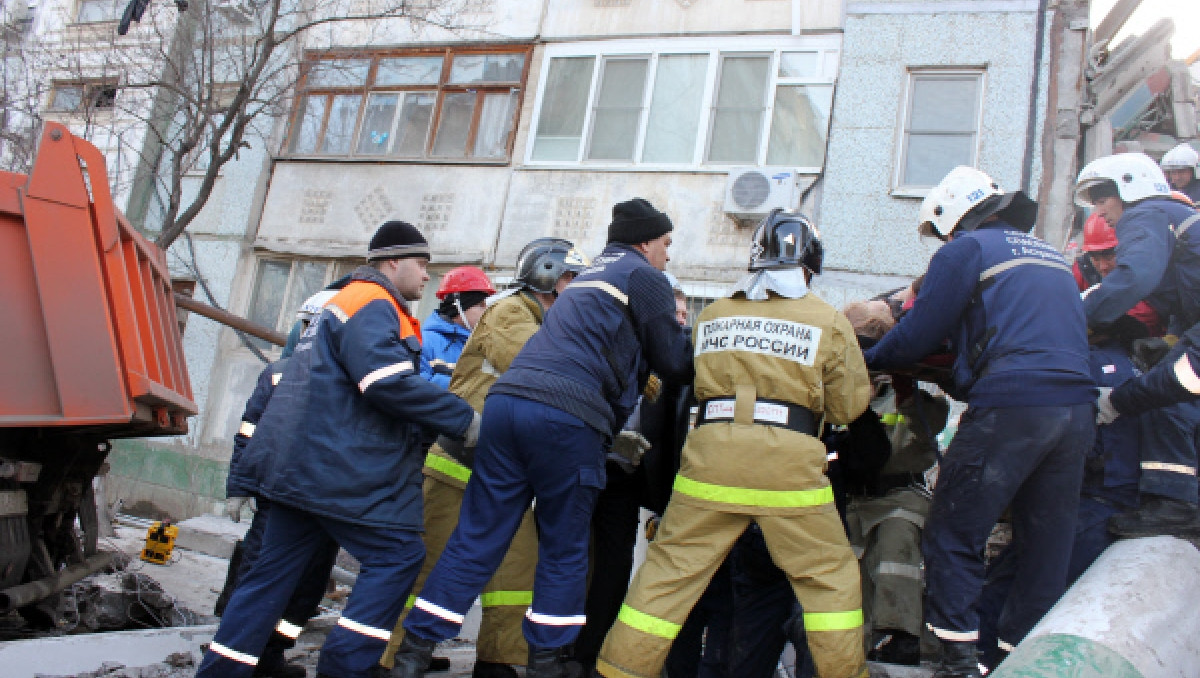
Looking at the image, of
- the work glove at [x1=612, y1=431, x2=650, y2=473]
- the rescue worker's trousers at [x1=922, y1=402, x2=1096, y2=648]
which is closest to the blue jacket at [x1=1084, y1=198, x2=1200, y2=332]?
the rescue worker's trousers at [x1=922, y1=402, x2=1096, y2=648]

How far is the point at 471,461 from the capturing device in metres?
4.08

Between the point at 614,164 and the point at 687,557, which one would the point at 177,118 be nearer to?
the point at 614,164

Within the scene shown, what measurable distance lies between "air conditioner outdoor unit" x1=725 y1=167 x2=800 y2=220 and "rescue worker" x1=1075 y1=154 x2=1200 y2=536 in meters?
5.33

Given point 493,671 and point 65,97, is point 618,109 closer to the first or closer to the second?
point 493,671

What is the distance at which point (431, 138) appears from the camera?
1160cm

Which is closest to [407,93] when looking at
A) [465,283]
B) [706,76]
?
[706,76]

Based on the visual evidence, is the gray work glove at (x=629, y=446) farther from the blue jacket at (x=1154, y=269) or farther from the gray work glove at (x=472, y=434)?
the blue jacket at (x=1154, y=269)

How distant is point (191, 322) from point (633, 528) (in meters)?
9.65

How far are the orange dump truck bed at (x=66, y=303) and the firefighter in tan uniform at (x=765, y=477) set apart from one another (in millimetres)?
2469

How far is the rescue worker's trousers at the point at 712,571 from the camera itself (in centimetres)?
297

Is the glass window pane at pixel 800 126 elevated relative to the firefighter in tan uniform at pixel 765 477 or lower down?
elevated

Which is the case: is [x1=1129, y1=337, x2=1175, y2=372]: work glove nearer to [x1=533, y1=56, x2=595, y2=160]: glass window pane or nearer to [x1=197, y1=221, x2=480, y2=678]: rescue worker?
[x1=197, y1=221, x2=480, y2=678]: rescue worker

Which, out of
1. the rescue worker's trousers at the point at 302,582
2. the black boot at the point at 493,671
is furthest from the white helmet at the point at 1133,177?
the rescue worker's trousers at the point at 302,582

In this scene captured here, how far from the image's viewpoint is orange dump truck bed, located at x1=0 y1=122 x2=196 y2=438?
3582 millimetres
